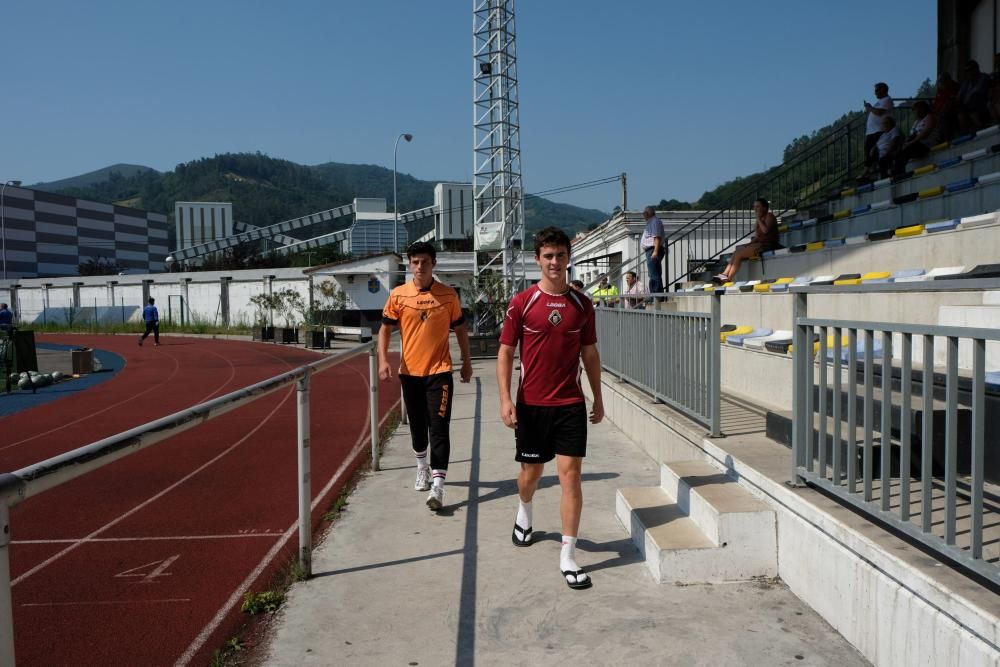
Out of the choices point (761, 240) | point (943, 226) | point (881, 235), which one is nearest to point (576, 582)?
point (943, 226)

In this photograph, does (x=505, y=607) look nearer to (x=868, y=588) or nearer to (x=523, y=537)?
(x=523, y=537)

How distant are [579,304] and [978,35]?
14.9 metres

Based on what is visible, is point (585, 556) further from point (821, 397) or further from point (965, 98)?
point (965, 98)

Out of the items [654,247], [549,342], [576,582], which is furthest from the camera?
[654,247]

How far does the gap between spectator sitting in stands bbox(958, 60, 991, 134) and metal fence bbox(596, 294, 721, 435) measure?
686cm

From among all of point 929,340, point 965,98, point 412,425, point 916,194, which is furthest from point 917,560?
point 965,98

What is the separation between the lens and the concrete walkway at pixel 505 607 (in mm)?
3240

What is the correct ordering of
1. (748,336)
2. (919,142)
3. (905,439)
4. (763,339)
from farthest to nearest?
(919,142) → (748,336) → (763,339) → (905,439)

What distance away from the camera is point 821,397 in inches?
142

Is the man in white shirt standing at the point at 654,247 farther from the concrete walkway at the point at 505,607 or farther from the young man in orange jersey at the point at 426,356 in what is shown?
the concrete walkway at the point at 505,607

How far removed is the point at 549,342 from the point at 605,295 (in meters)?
9.62

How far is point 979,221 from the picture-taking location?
7.05 metres

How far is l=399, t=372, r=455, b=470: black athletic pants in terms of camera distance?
573cm

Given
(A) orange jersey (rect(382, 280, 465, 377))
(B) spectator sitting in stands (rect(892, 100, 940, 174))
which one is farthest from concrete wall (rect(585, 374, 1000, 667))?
(B) spectator sitting in stands (rect(892, 100, 940, 174))
